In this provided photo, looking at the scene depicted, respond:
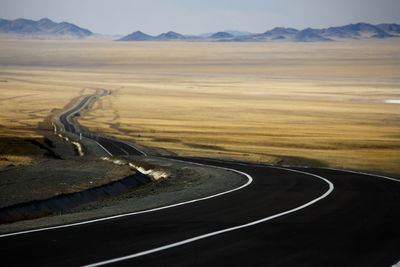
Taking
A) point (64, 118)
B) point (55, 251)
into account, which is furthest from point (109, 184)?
point (64, 118)

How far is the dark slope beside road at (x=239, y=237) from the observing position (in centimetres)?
991

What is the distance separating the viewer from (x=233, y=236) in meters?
11.8

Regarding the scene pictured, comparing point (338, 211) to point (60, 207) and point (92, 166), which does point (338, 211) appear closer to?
point (60, 207)

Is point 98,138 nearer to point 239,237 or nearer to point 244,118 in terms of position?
point 244,118

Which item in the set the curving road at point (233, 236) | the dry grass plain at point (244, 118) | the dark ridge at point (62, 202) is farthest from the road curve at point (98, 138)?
the curving road at point (233, 236)

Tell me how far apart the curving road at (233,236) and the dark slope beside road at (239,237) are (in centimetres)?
2

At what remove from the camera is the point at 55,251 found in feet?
33.3

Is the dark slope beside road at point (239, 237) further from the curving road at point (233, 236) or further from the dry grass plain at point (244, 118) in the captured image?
the dry grass plain at point (244, 118)

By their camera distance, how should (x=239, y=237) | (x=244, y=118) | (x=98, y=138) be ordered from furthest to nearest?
(x=244, y=118), (x=98, y=138), (x=239, y=237)

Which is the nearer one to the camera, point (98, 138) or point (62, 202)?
point (62, 202)

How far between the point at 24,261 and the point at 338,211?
8802 millimetres

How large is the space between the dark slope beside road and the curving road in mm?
18

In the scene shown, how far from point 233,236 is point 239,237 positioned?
14cm

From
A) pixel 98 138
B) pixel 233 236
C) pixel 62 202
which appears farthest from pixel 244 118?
pixel 233 236
